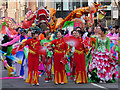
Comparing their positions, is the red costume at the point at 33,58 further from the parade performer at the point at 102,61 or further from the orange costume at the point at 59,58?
the parade performer at the point at 102,61

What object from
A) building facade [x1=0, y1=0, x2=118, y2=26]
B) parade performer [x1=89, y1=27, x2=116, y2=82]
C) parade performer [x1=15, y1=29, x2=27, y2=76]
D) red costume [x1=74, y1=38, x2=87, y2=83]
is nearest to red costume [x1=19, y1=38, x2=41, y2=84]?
red costume [x1=74, y1=38, x2=87, y2=83]

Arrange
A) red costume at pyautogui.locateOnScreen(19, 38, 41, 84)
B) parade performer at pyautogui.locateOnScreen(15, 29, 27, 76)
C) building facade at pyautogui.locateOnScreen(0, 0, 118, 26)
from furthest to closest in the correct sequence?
1. building facade at pyautogui.locateOnScreen(0, 0, 118, 26)
2. parade performer at pyautogui.locateOnScreen(15, 29, 27, 76)
3. red costume at pyautogui.locateOnScreen(19, 38, 41, 84)

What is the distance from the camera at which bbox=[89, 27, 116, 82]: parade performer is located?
12.1m

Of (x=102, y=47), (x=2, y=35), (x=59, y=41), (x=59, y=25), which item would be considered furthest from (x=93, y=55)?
(x=2, y=35)

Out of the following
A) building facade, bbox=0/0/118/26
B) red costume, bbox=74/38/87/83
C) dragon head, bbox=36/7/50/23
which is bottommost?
red costume, bbox=74/38/87/83

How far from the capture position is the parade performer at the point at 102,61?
478 inches

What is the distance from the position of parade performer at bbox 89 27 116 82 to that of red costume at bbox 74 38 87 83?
357mm

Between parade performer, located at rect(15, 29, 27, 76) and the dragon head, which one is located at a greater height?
the dragon head

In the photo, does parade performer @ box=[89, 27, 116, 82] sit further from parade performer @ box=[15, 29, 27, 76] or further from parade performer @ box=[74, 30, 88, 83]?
parade performer @ box=[15, 29, 27, 76]

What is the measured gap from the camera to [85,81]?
39.6ft

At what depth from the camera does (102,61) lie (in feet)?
39.8

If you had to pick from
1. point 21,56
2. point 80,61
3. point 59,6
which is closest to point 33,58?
point 80,61

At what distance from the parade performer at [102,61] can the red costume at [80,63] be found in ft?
1.17

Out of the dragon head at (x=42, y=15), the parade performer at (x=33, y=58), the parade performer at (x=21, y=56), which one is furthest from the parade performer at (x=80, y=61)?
the dragon head at (x=42, y=15)
